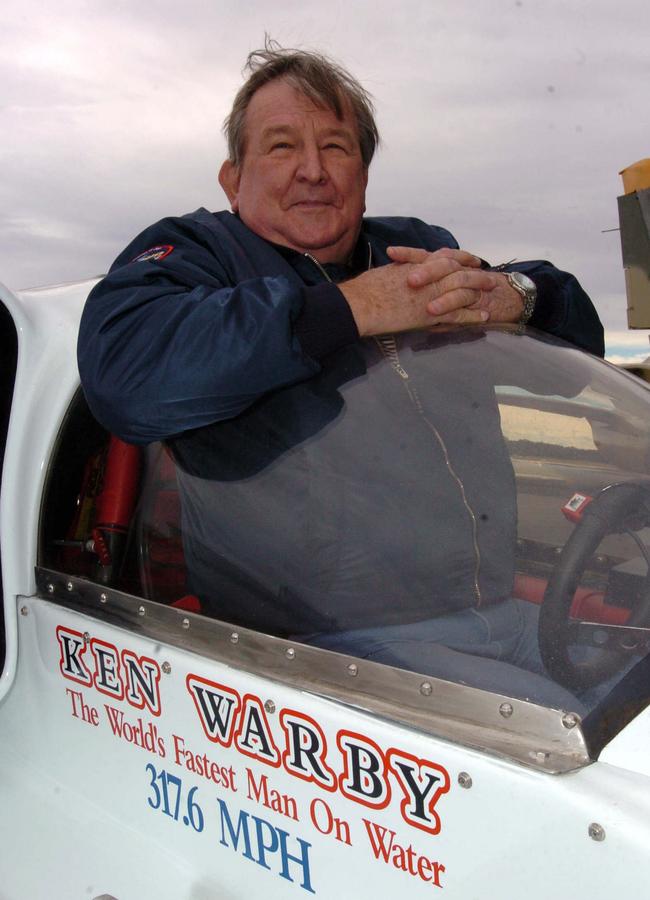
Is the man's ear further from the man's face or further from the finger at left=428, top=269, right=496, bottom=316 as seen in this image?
the finger at left=428, top=269, right=496, bottom=316

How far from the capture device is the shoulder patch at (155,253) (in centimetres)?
145

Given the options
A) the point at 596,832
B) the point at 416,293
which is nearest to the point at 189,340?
the point at 416,293

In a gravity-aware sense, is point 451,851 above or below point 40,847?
above

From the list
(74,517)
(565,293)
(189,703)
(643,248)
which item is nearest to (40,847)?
(189,703)

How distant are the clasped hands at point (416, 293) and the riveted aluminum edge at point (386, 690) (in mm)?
479

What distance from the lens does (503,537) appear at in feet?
3.93

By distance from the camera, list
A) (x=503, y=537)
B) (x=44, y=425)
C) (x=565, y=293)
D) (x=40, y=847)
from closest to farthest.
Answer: (x=503, y=537)
(x=40, y=847)
(x=44, y=425)
(x=565, y=293)

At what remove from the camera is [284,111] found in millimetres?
1805

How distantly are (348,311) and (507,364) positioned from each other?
0.26 meters

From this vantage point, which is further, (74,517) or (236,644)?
(74,517)

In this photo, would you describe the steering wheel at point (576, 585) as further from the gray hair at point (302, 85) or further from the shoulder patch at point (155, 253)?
the gray hair at point (302, 85)

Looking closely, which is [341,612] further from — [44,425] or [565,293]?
[565,293]

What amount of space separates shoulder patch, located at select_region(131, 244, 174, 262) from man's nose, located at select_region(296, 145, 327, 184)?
16.0 inches

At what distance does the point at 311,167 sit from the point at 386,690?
1.12m
